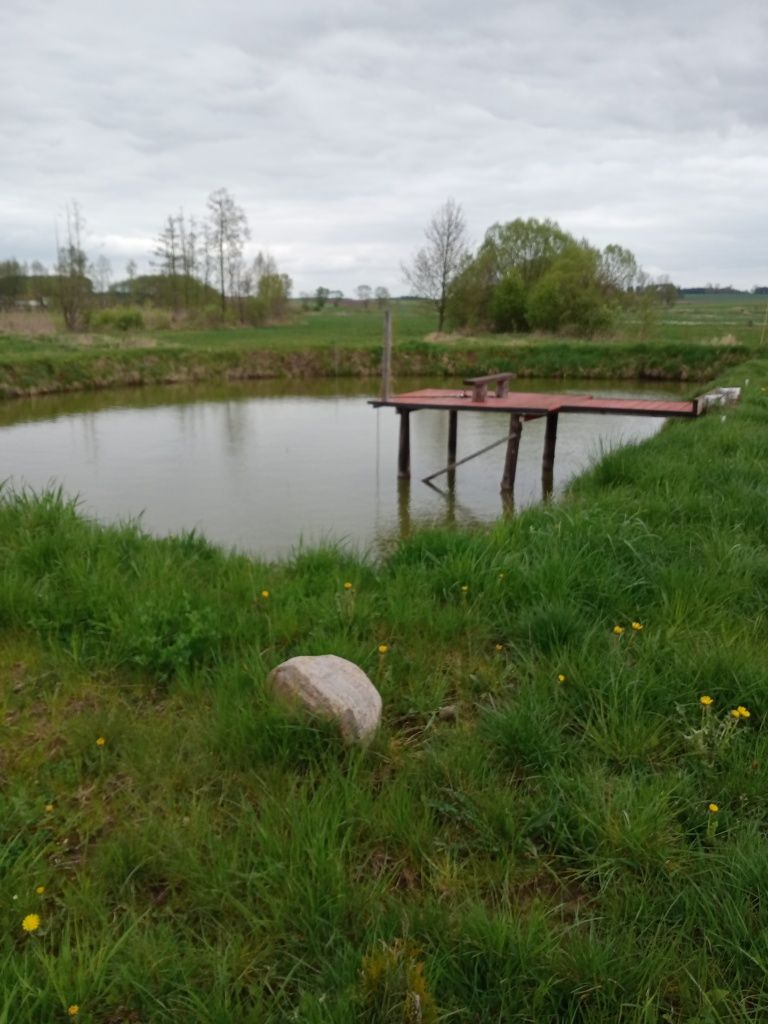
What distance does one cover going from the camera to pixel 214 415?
1462 centimetres

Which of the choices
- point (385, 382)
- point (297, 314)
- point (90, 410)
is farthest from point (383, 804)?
point (297, 314)

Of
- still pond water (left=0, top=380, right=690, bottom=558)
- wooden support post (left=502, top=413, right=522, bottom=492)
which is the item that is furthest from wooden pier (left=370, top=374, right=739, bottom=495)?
still pond water (left=0, top=380, right=690, bottom=558)

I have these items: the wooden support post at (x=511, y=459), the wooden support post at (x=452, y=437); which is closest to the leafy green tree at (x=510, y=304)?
the wooden support post at (x=452, y=437)

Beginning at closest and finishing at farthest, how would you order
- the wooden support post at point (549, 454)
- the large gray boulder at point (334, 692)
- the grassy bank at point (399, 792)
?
1. the grassy bank at point (399, 792)
2. the large gray boulder at point (334, 692)
3. the wooden support post at point (549, 454)

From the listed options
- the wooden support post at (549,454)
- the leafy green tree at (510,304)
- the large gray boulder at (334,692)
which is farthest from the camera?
the leafy green tree at (510,304)

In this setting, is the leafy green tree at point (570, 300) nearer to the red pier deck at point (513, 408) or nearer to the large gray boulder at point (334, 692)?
the red pier deck at point (513, 408)

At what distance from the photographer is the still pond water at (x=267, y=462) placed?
281 inches

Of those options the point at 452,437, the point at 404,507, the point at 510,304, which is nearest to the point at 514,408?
the point at 452,437

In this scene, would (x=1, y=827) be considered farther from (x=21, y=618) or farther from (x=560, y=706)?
(x=560, y=706)

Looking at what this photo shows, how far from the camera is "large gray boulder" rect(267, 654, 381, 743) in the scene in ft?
7.37

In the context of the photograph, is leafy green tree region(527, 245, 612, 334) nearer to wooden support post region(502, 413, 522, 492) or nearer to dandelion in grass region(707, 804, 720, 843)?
wooden support post region(502, 413, 522, 492)

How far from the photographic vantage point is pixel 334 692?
2.28m

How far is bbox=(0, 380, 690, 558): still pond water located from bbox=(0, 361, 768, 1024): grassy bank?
2046 millimetres

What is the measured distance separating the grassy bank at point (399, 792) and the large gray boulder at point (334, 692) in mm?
69
